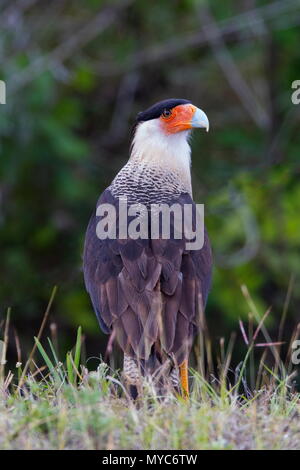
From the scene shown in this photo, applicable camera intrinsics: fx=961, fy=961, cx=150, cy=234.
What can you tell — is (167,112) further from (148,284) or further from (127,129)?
(127,129)

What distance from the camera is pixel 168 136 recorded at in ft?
20.1

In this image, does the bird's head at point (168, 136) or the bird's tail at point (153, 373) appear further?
the bird's head at point (168, 136)

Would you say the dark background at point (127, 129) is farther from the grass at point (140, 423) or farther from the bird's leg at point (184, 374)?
the grass at point (140, 423)

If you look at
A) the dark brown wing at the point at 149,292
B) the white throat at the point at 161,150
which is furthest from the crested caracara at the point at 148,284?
the white throat at the point at 161,150


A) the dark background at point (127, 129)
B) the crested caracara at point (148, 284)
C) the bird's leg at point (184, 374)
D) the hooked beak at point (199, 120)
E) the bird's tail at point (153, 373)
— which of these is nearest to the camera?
the bird's tail at point (153, 373)

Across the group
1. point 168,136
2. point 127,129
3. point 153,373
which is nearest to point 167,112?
point 168,136

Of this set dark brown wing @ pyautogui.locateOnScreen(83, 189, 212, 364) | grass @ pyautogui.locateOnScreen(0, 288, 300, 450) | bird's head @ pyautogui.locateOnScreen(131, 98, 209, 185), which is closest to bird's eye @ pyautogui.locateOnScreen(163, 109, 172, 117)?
bird's head @ pyautogui.locateOnScreen(131, 98, 209, 185)

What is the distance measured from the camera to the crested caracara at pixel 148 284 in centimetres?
473

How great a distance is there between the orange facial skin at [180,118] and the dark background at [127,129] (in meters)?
4.44

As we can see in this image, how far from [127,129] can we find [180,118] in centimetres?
755

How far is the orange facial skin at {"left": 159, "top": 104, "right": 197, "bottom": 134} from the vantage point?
6.02 m

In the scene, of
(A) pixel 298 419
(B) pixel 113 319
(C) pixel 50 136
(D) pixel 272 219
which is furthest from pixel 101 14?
(A) pixel 298 419

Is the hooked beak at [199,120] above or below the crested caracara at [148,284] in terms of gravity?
above

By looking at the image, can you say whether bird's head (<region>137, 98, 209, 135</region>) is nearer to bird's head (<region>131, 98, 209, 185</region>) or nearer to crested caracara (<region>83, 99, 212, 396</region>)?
bird's head (<region>131, 98, 209, 185</region>)
